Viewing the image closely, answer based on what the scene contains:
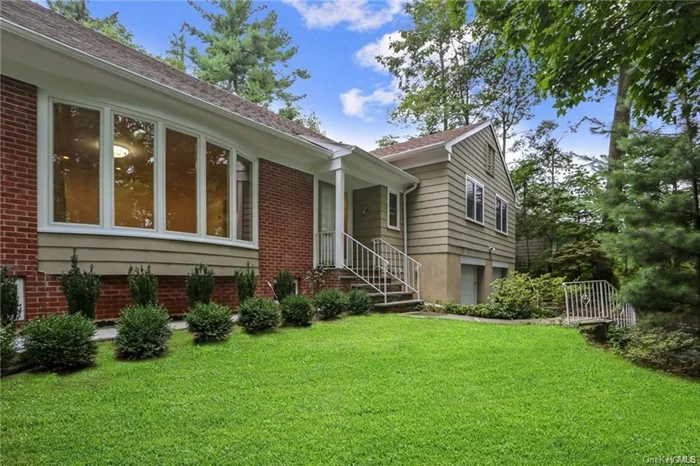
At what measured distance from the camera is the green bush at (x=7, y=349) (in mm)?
3369

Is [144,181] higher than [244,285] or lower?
higher

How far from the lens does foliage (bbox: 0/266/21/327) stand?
393cm

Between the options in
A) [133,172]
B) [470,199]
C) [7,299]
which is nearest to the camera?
[7,299]

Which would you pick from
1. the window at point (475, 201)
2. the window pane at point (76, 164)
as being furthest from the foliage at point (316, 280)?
the window at point (475, 201)

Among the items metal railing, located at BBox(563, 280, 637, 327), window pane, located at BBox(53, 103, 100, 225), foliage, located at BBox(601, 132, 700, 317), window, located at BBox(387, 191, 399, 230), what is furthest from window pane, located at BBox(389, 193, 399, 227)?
window pane, located at BBox(53, 103, 100, 225)

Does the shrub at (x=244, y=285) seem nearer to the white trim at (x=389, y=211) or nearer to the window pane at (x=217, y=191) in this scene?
the window pane at (x=217, y=191)

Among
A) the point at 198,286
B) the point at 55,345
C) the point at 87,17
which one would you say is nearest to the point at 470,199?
the point at 198,286

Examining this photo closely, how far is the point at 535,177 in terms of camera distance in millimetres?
20359

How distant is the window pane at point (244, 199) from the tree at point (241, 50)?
14326 millimetres

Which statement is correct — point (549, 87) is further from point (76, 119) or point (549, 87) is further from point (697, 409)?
point (76, 119)

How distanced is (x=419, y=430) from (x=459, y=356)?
82.8 inches

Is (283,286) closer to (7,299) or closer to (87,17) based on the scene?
(7,299)

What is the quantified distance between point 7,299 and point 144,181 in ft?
7.71

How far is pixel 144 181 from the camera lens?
5.74 meters
